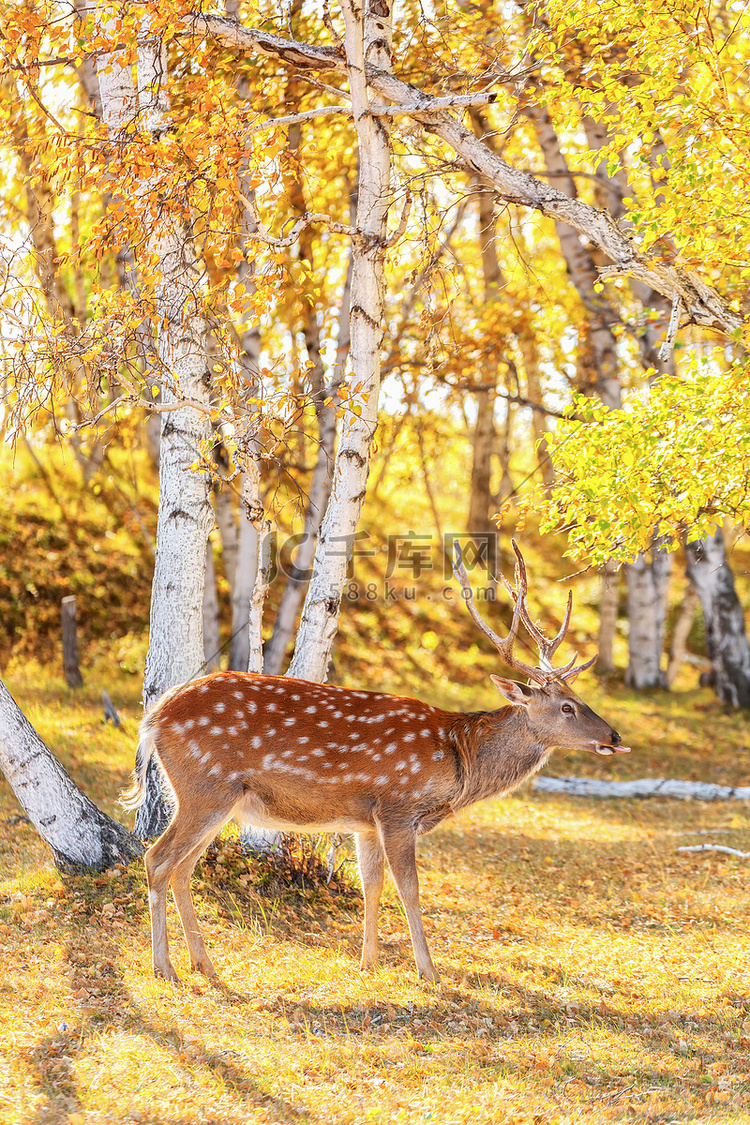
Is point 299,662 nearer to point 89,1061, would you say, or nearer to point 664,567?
point 89,1061

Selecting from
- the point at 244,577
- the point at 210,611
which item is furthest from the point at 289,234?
the point at 210,611

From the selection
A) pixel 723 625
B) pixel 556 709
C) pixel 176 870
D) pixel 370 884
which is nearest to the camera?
pixel 176 870

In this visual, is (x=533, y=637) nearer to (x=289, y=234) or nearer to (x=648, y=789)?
(x=289, y=234)

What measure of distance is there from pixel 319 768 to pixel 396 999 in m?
1.24

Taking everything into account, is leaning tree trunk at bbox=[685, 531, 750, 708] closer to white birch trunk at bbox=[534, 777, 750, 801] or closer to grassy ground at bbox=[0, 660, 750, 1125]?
white birch trunk at bbox=[534, 777, 750, 801]

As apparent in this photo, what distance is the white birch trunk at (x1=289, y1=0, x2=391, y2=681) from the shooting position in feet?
21.6

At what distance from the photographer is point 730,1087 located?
448 centimetres

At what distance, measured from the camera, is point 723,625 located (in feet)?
48.9

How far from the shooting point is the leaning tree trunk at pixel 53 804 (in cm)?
639

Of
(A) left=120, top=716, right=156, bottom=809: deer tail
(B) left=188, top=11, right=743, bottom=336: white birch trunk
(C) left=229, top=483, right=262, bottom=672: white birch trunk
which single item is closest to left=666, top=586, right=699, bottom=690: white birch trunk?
(C) left=229, top=483, right=262, bottom=672: white birch trunk

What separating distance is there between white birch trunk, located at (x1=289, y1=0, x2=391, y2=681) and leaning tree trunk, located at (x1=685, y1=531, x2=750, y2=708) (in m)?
8.80

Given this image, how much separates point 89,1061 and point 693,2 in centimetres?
679

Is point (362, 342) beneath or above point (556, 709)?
above

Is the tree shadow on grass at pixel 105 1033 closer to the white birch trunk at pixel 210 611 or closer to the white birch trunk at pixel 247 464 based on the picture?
the white birch trunk at pixel 247 464
